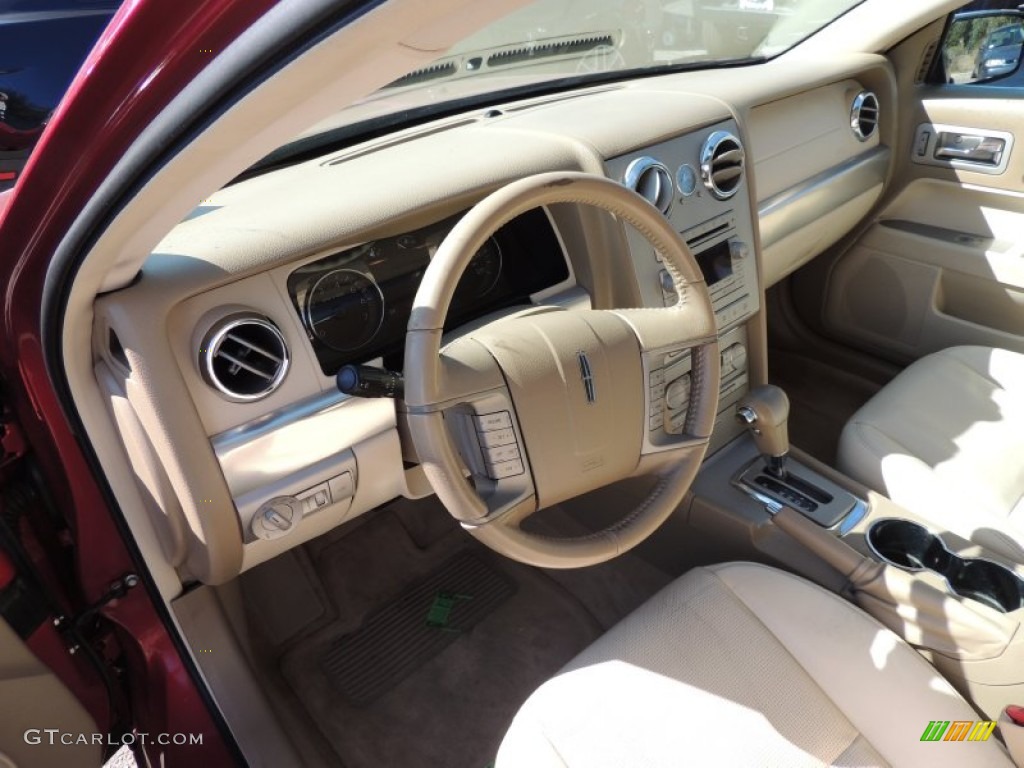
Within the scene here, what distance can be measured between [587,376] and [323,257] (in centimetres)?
47

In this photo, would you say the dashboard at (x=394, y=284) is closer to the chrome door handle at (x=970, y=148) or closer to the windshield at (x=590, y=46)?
the windshield at (x=590, y=46)

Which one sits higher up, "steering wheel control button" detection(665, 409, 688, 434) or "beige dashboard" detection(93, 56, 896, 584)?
"beige dashboard" detection(93, 56, 896, 584)

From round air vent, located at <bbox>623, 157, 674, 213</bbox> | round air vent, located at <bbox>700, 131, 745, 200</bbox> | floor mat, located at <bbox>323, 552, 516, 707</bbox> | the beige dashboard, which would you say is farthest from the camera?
floor mat, located at <bbox>323, 552, 516, 707</bbox>

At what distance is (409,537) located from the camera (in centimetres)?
217

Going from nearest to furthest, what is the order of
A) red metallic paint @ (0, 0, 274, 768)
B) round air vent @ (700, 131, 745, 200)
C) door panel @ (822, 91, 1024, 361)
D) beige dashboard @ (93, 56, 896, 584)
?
red metallic paint @ (0, 0, 274, 768) → beige dashboard @ (93, 56, 896, 584) → round air vent @ (700, 131, 745, 200) → door panel @ (822, 91, 1024, 361)

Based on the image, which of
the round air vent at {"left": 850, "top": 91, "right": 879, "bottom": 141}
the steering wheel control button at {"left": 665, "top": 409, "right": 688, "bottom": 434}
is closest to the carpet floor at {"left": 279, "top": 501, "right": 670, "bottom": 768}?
the steering wheel control button at {"left": 665, "top": 409, "right": 688, "bottom": 434}

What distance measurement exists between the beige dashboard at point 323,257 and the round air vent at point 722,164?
0.01 m

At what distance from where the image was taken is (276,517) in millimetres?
1202

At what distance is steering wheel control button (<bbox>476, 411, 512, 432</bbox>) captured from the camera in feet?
3.32

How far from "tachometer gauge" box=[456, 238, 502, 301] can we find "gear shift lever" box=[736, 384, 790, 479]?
2.33 feet

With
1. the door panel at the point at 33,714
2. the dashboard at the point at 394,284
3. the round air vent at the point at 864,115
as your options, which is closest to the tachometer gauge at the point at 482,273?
the dashboard at the point at 394,284

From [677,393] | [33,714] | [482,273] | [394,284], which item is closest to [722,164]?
[677,393]

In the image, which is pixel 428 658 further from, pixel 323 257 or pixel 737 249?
pixel 737 249

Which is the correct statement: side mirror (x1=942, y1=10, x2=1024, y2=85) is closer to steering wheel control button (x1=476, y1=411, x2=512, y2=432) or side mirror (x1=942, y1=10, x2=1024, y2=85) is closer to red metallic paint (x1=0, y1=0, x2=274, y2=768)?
steering wheel control button (x1=476, y1=411, x2=512, y2=432)
